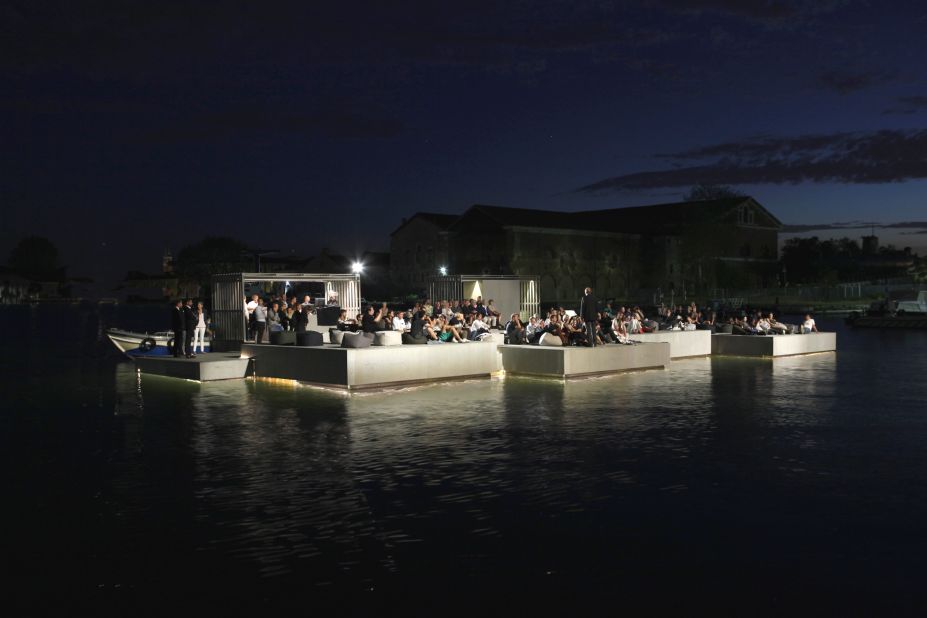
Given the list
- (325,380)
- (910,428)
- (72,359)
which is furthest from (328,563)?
(72,359)

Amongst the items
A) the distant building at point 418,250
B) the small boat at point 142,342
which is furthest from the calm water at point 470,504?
the distant building at point 418,250

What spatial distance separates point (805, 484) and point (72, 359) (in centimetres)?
2976

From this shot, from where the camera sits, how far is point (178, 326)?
22.4 metres

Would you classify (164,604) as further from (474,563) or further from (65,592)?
(474,563)

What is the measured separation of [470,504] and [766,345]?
20.1 m

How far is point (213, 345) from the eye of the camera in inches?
979

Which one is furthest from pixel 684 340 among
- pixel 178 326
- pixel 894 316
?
pixel 894 316

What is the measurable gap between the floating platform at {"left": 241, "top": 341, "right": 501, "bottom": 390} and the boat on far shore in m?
36.7

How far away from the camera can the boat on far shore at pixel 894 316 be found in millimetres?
48312

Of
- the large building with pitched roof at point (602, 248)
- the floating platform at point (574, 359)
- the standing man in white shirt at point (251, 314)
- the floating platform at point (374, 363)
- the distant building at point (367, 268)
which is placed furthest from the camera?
the distant building at point (367, 268)

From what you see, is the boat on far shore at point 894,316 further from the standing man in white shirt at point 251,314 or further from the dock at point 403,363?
the standing man in white shirt at point 251,314

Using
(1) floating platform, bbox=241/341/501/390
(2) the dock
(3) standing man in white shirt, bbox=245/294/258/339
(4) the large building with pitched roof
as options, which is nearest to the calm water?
(1) floating platform, bbox=241/341/501/390

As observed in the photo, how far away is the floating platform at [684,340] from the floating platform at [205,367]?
432 inches

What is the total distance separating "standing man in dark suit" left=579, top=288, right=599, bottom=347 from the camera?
66.0 feet
